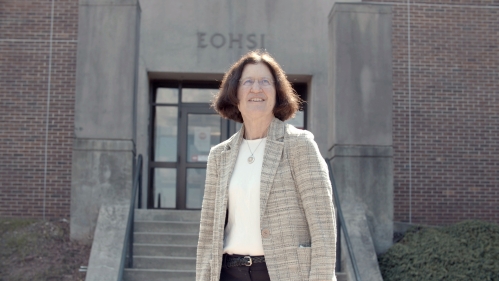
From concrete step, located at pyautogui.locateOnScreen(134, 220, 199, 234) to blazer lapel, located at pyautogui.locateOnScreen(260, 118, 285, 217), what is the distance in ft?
19.3

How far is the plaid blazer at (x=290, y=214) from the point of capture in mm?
2923

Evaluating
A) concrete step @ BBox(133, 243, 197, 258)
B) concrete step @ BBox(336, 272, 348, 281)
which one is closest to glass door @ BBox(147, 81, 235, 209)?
concrete step @ BBox(133, 243, 197, 258)

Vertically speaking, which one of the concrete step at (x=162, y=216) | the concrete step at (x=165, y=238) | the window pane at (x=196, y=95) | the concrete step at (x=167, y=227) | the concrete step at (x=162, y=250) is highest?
the window pane at (x=196, y=95)

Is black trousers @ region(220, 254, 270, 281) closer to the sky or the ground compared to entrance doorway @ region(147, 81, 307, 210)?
closer to the ground

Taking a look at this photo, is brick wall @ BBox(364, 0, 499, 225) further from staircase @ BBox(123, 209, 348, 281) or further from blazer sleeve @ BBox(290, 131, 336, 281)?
blazer sleeve @ BBox(290, 131, 336, 281)

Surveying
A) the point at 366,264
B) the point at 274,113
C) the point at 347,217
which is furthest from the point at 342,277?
the point at 274,113

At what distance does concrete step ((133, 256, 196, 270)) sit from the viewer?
8.14 m

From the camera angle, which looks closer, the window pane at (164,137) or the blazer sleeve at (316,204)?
the blazer sleeve at (316,204)

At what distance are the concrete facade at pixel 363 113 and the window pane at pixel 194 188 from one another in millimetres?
4343

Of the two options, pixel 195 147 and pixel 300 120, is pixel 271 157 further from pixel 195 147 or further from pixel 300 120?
pixel 300 120

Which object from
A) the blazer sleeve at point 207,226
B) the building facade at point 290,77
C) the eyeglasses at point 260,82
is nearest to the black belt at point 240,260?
the blazer sleeve at point 207,226

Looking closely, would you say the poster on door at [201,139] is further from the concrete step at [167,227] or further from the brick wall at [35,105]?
the concrete step at [167,227]

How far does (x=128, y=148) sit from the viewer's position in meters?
8.93

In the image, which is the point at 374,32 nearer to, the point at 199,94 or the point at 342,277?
the point at 342,277
